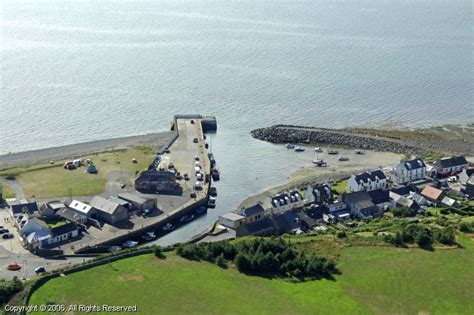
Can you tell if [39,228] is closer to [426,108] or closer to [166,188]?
[166,188]

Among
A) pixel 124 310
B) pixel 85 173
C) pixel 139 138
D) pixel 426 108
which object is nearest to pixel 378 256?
pixel 124 310

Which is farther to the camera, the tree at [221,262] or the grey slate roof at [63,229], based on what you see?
the grey slate roof at [63,229]

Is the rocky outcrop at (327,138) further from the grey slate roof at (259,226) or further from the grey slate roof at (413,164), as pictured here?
the grey slate roof at (259,226)

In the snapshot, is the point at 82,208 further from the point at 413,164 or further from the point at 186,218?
the point at 413,164

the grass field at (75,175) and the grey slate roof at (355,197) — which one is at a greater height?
the grass field at (75,175)

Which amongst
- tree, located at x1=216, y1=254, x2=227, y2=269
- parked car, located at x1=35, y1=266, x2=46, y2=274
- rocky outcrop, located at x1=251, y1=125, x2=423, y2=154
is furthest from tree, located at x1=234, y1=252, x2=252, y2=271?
rocky outcrop, located at x1=251, y1=125, x2=423, y2=154

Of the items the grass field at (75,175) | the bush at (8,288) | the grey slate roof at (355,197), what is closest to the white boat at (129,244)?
the grass field at (75,175)

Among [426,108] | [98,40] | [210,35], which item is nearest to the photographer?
[426,108]
